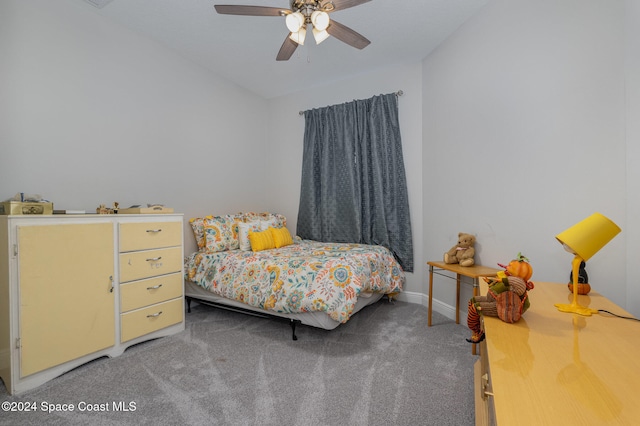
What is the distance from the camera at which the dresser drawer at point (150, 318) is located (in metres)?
2.14

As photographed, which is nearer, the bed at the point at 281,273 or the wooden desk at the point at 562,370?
the wooden desk at the point at 562,370

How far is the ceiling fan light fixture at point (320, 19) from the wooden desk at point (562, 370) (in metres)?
1.86

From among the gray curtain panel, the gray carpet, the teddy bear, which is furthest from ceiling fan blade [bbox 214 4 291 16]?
the gray carpet

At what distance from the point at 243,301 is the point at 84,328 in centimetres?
107

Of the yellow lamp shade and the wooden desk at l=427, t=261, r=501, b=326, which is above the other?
the yellow lamp shade

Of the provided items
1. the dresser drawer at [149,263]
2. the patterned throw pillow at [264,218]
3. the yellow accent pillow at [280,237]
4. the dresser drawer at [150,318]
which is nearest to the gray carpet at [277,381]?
the dresser drawer at [150,318]

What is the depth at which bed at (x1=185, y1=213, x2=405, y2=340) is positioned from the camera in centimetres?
220

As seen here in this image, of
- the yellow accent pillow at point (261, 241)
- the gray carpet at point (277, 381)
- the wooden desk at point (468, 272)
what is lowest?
the gray carpet at point (277, 381)

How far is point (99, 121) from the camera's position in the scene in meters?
2.44

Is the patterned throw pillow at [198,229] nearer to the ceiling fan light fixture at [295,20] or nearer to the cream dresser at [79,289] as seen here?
the cream dresser at [79,289]

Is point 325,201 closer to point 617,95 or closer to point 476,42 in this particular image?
point 476,42

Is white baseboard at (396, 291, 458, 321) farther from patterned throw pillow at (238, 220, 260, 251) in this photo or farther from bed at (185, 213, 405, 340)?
patterned throw pillow at (238, 220, 260, 251)

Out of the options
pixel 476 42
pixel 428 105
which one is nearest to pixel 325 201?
pixel 428 105

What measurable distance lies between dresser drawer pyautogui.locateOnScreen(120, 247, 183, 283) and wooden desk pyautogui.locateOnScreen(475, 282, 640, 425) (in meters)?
2.29
